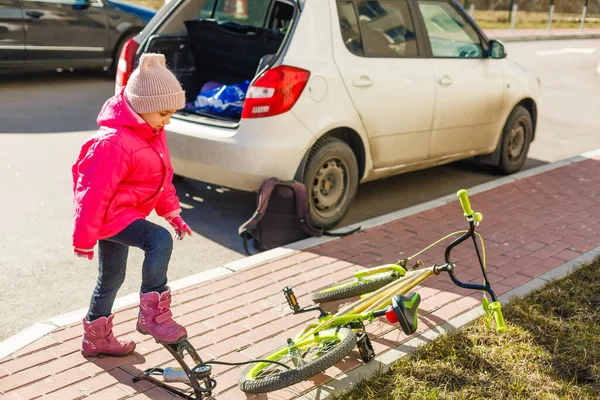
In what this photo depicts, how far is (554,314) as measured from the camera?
4887 millimetres

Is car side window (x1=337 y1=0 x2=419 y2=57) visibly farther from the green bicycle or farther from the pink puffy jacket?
the pink puffy jacket

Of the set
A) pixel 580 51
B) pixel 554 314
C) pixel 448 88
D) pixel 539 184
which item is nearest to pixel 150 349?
pixel 554 314

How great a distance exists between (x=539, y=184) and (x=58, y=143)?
16.3ft

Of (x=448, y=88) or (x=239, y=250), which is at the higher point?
(x=448, y=88)

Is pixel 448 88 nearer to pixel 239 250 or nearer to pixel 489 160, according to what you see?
pixel 489 160

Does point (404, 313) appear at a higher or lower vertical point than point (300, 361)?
higher

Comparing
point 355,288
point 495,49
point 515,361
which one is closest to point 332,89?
point 355,288

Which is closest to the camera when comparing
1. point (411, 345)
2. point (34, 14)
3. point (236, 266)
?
point (411, 345)

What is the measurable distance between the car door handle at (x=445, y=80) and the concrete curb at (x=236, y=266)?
1.01 m

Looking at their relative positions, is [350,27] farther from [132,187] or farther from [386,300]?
[132,187]

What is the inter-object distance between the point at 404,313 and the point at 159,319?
1.18 m

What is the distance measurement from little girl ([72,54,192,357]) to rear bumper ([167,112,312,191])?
1.91 metres

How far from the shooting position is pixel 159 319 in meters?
3.86

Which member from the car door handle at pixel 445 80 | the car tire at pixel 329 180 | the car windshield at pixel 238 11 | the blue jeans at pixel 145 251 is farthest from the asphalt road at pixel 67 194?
the car windshield at pixel 238 11
